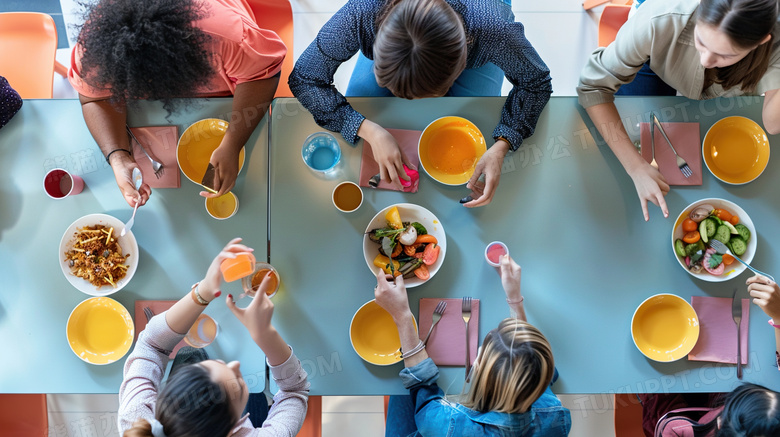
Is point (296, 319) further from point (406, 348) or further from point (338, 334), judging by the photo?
point (406, 348)

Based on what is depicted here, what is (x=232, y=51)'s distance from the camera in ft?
4.33

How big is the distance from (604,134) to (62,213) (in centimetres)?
149

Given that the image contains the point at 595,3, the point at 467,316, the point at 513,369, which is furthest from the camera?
the point at 595,3

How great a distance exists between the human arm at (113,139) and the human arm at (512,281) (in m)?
0.96

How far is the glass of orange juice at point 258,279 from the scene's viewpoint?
4.27 feet

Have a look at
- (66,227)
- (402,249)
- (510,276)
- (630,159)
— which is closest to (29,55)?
(66,227)

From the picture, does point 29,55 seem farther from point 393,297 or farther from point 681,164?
point 681,164

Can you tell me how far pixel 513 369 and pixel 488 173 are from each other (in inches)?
19.8

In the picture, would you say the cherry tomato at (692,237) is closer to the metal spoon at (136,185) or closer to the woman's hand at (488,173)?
the woman's hand at (488,173)

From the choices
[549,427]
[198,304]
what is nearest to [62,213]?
[198,304]

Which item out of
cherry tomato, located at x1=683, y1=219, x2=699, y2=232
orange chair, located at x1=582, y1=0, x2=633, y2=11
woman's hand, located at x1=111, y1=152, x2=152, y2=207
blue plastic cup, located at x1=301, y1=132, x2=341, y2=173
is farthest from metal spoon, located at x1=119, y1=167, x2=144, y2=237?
orange chair, located at x1=582, y1=0, x2=633, y2=11

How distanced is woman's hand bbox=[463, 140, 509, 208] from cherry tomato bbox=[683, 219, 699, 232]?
51 centimetres

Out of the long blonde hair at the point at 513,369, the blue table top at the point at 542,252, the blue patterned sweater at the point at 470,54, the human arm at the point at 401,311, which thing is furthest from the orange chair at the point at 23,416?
the long blonde hair at the point at 513,369

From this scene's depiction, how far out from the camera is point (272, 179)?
4.50 feet
